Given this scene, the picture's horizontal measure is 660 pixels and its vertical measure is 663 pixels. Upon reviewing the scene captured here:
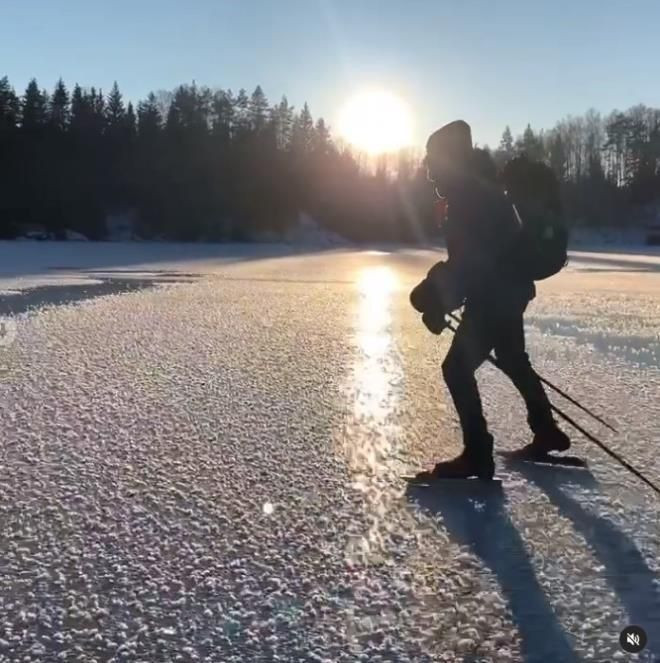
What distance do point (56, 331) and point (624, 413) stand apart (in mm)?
6741

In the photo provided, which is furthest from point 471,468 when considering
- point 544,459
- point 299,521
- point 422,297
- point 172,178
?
point 172,178

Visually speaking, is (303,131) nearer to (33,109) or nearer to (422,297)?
(33,109)

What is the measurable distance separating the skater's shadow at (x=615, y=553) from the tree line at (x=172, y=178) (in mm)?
60819

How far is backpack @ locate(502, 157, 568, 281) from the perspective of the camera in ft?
14.4

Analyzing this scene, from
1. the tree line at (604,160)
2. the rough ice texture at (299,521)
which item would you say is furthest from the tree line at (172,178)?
the rough ice texture at (299,521)

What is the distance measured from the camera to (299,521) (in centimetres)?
373

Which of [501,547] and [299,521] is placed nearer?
[501,547]

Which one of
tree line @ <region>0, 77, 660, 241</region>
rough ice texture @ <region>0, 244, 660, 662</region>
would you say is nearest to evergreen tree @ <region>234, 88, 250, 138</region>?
tree line @ <region>0, 77, 660, 241</region>

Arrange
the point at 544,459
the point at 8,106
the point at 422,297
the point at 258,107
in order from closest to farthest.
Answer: the point at 422,297
the point at 544,459
the point at 8,106
the point at 258,107

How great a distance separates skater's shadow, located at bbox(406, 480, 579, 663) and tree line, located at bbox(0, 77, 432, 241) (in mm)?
60773

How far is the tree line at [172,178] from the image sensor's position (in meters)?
67.2

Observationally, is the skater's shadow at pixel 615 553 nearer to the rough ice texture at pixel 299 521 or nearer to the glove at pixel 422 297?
the rough ice texture at pixel 299 521

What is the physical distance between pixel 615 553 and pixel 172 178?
7492 centimetres

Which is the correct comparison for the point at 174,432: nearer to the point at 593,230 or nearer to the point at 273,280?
the point at 273,280
